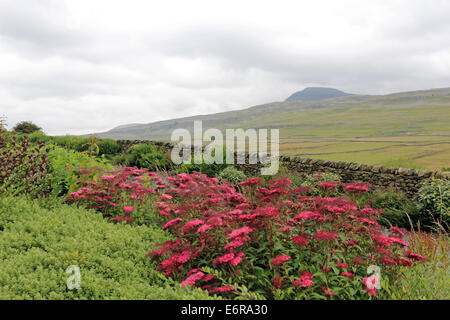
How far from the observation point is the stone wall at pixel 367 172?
824 centimetres

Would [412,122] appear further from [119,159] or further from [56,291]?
[56,291]

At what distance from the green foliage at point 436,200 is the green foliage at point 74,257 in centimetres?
626

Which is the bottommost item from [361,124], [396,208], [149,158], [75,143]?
[396,208]

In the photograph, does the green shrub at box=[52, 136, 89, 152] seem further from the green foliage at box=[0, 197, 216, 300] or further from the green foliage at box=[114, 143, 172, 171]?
the green foliage at box=[0, 197, 216, 300]

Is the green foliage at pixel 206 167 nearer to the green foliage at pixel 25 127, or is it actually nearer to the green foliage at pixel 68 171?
the green foliage at pixel 68 171

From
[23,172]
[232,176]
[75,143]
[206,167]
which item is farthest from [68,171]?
[75,143]

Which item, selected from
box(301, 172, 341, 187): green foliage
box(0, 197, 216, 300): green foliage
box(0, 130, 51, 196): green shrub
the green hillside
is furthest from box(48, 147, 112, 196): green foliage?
the green hillside

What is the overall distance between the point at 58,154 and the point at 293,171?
743cm

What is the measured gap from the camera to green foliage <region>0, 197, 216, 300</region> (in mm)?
2750

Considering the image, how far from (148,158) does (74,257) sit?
10.7 m

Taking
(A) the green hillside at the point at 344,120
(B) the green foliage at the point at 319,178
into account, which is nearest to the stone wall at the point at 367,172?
(B) the green foliage at the point at 319,178

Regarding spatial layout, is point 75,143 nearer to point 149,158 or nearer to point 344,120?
point 149,158

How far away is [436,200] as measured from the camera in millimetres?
6957

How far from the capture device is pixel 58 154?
6.70 meters
